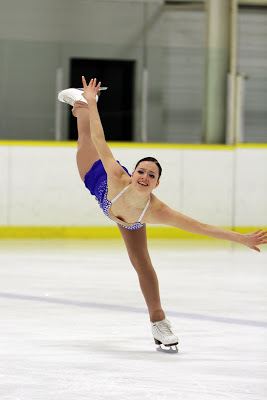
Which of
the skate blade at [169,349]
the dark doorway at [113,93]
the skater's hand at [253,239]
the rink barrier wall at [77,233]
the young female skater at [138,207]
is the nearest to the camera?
the skater's hand at [253,239]

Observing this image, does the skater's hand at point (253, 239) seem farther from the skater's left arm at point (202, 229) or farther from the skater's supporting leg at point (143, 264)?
the skater's supporting leg at point (143, 264)

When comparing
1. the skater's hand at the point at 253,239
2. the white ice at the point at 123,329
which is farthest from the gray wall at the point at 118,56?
the skater's hand at the point at 253,239

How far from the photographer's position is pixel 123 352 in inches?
206

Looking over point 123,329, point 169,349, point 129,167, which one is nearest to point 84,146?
point 123,329

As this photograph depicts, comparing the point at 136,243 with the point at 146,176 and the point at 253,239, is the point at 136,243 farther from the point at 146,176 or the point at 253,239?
the point at 253,239

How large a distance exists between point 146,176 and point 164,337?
29.8 inches

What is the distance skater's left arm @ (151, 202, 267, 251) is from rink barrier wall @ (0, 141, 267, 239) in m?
7.57

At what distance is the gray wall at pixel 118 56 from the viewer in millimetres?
13281

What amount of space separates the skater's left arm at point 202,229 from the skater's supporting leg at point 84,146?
0.66 metres

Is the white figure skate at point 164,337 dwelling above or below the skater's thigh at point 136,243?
below

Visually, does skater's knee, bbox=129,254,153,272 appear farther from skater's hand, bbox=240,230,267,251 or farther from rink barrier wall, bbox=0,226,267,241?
rink barrier wall, bbox=0,226,267,241

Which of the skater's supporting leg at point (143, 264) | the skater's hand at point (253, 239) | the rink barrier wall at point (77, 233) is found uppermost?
the skater's hand at point (253, 239)

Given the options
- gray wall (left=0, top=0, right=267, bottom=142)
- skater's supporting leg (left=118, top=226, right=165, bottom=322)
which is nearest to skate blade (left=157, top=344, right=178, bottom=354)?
skater's supporting leg (left=118, top=226, right=165, bottom=322)

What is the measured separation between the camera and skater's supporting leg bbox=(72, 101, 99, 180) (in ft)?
18.7
